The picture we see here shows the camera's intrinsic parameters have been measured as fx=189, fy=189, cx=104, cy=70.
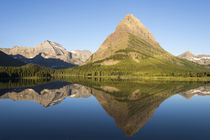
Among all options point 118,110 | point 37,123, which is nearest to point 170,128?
point 118,110

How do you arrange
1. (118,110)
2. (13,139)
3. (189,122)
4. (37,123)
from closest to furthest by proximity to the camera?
(13,139) < (37,123) < (189,122) < (118,110)

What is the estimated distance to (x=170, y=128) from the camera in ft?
129

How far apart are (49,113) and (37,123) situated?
1070 cm

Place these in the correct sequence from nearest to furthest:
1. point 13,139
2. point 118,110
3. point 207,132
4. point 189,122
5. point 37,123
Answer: point 13,139
point 207,132
point 37,123
point 189,122
point 118,110

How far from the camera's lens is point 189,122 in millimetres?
45094

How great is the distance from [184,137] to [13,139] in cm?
2964

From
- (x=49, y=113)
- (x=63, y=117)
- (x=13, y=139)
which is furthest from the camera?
(x=49, y=113)

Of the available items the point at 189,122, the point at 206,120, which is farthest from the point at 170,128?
the point at 206,120

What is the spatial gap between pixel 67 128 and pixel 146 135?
15.6m

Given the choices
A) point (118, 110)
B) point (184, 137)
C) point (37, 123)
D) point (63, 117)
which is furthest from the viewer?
point (118, 110)

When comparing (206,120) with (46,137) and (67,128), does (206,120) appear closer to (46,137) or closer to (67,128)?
(67,128)

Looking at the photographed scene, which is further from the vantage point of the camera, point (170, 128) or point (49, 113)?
point (49, 113)

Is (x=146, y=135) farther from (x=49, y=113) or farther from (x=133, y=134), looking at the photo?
(x=49, y=113)

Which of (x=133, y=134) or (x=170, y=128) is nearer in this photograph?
(x=133, y=134)
